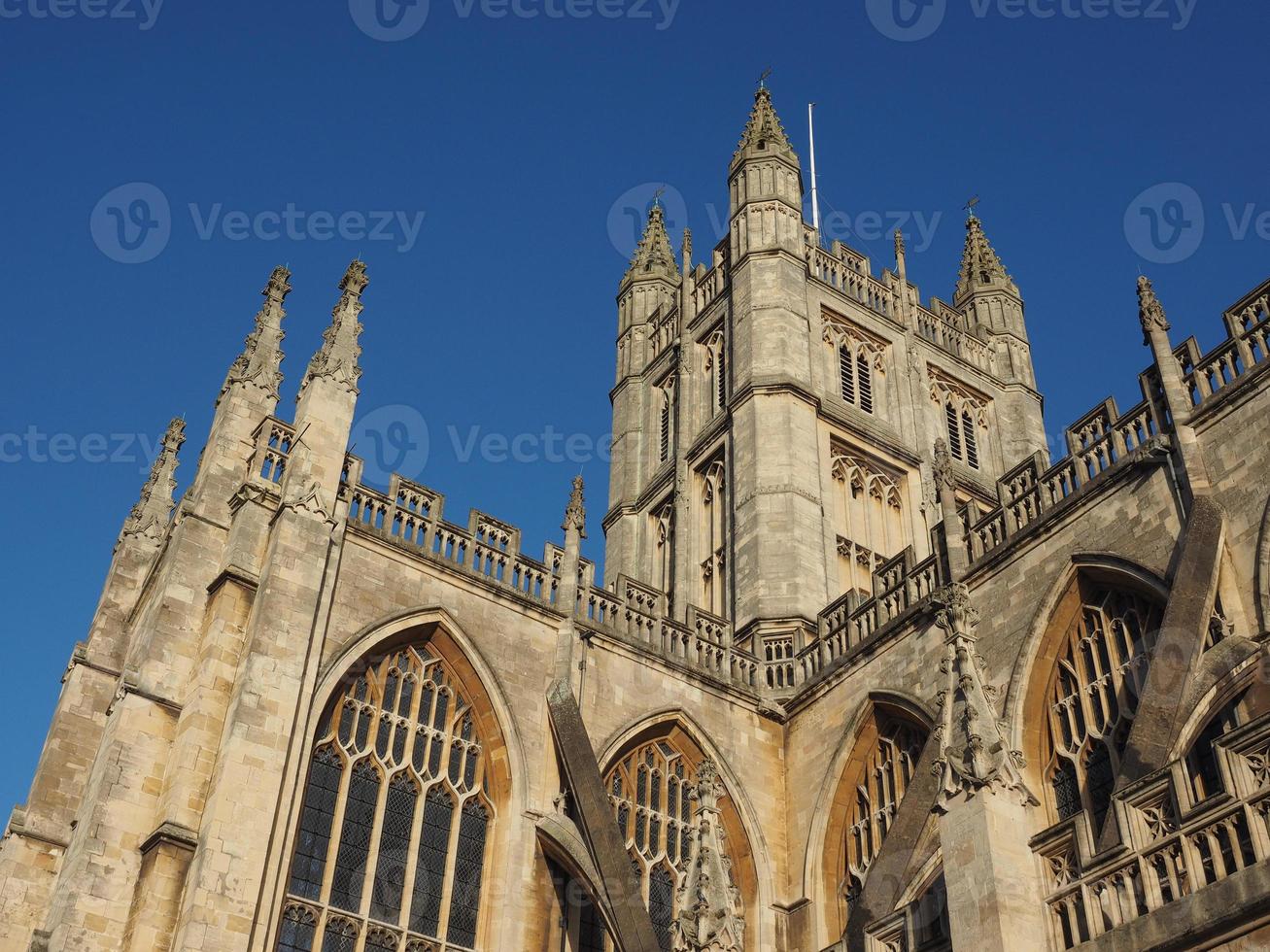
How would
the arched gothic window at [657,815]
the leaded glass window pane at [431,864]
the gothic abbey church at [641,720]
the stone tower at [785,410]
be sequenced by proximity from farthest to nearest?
the stone tower at [785,410] < the arched gothic window at [657,815] < the leaded glass window pane at [431,864] < the gothic abbey church at [641,720]

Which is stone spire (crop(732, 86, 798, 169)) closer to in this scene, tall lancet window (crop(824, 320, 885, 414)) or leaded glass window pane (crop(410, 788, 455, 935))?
tall lancet window (crop(824, 320, 885, 414))

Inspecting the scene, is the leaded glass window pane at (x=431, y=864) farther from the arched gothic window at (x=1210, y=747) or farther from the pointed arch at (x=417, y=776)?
the arched gothic window at (x=1210, y=747)

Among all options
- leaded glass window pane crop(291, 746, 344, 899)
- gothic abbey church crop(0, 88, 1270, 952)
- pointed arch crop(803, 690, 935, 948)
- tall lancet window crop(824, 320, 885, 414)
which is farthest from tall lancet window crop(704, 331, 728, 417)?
leaded glass window pane crop(291, 746, 344, 899)

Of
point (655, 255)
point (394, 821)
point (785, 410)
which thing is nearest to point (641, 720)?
point (394, 821)

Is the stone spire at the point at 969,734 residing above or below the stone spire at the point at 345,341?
below

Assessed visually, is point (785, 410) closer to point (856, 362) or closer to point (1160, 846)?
point (856, 362)

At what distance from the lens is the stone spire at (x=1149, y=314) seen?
16.9 metres

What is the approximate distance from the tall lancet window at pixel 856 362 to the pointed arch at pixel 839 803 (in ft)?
34.7

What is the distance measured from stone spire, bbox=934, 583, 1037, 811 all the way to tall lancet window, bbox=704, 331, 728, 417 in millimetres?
15834

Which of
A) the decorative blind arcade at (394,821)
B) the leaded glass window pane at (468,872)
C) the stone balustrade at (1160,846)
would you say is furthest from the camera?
the leaded glass window pane at (468,872)

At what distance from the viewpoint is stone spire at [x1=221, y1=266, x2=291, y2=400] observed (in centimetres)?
1975

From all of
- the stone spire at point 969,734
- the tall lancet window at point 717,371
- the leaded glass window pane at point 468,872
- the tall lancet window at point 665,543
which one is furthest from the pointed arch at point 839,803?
→ the tall lancet window at point 717,371

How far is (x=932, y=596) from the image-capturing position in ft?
60.4

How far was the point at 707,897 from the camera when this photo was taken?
14016mm
